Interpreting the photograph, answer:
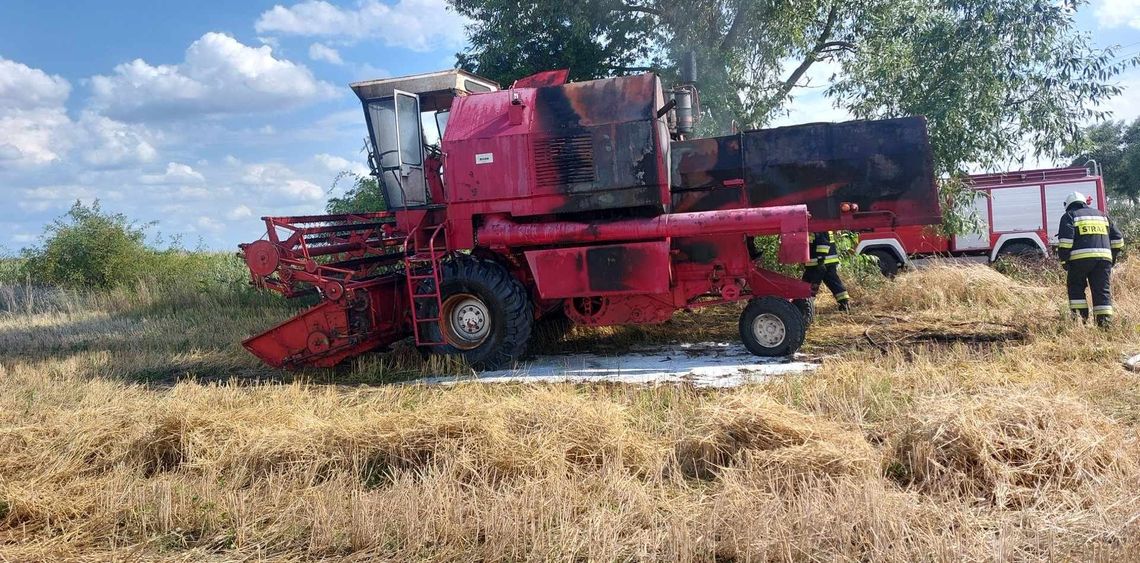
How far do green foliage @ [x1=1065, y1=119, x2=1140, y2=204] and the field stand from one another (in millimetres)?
24601

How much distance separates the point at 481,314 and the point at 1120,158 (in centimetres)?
2755

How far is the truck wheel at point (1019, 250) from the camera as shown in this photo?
48.5 feet

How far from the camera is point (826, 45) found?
41.9ft

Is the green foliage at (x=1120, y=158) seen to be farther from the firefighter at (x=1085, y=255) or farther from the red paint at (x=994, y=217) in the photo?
the firefighter at (x=1085, y=255)

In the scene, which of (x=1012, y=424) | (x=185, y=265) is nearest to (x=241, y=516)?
(x=1012, y=424)

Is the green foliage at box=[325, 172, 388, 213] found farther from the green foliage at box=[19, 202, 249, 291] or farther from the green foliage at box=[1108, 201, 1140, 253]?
the green foliage at box=[1108, 201, 1140, 253]

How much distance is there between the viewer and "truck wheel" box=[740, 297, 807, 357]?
7.52 metres

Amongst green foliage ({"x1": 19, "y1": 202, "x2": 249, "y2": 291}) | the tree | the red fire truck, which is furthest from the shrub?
the red fire truck

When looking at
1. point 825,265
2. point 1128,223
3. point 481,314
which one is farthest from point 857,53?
point 1128,223

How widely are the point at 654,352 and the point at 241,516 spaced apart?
502 centimetres

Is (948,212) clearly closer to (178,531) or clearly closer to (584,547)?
(584,547)

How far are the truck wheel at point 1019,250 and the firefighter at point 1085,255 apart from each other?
7.15 m

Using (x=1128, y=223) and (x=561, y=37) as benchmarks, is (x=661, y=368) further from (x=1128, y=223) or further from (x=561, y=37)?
(x=1128, y=223)

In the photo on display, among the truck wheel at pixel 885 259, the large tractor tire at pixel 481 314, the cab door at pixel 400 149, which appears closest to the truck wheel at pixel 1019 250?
the truck wheel at pixel 885 259
